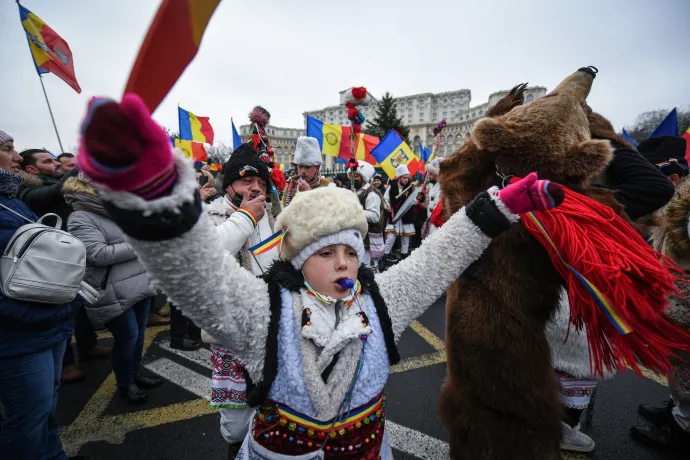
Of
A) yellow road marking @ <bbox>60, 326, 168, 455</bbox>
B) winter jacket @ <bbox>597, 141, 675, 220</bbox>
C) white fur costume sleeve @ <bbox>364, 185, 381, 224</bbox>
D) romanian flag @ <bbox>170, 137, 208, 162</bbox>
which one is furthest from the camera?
romanian flag @ <bbox>170, 137, 208, 162</bbox>

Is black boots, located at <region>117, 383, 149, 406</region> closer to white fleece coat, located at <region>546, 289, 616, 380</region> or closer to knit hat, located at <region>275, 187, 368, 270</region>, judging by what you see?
knit hat, located at <region>275, 187, 368, 270</region>

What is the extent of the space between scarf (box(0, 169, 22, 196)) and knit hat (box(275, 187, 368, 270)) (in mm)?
1639

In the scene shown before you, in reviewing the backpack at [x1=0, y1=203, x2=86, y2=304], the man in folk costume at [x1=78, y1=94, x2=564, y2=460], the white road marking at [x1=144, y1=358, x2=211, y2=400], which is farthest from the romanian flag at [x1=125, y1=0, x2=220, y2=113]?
the white road marking at [x1=144, y1=358, x2=211, y2=400]

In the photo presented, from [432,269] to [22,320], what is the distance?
7.09 feet

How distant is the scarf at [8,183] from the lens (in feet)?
5.35

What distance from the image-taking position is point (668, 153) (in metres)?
2.91

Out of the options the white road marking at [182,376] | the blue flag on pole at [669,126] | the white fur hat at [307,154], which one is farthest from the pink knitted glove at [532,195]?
the blue flag on pole at [669,126]

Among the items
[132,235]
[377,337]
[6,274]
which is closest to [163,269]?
[132,235]

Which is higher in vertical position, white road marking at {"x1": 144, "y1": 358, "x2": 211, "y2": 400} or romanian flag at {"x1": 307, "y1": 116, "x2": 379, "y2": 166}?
romanian flag at {"x1": 307, "y1": 116, "x2": 379, "y2": 166}

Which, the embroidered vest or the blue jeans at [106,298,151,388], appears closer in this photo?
the embroidered vest

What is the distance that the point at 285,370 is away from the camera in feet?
3.55

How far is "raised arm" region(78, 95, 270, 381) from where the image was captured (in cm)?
51

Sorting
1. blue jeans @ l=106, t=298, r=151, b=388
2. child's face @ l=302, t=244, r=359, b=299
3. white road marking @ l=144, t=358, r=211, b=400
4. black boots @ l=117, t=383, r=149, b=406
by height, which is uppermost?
child's face @ l=302, t=244, r=359, b=299

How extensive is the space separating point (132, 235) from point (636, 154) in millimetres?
2222
